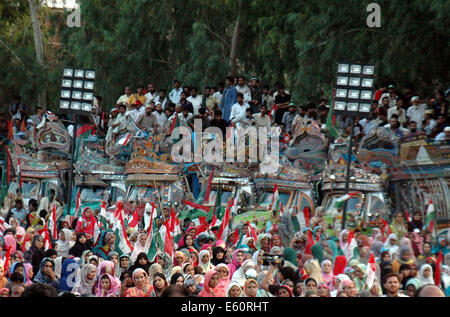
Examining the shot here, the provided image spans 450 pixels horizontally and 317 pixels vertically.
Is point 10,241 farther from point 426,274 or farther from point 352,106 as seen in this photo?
point 426,274

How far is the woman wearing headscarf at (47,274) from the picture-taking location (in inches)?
511

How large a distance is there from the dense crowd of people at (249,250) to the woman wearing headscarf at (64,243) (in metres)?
0.02

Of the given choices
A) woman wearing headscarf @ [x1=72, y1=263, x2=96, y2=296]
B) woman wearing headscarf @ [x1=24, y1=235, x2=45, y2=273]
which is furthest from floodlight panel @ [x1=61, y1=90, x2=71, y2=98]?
woman wearing headscarf @ [x1=72, y1=263, x2=96, y2=296]

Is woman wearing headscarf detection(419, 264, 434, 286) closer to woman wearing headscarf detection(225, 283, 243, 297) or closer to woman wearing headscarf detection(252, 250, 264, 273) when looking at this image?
woman wearing headscarf detection(252, 250, 264, 273)

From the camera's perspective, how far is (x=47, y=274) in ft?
42.7

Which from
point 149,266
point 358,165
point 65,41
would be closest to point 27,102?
point 65,41

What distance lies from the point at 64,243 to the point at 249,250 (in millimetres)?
2646

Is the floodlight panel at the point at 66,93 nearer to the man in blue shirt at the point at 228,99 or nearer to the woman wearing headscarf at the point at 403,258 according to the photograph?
the man in blue shirt at the point at 228,99

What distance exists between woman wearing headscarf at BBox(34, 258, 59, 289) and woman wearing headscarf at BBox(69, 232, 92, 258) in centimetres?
172

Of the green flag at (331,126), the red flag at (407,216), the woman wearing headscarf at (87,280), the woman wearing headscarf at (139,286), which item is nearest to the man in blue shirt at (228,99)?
the green flag at (331,126)

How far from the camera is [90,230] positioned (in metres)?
16.5

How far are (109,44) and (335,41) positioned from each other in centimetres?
744

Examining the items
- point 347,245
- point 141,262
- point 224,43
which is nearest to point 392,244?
point 347,245

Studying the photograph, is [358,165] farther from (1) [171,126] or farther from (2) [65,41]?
(2) [65,41]
